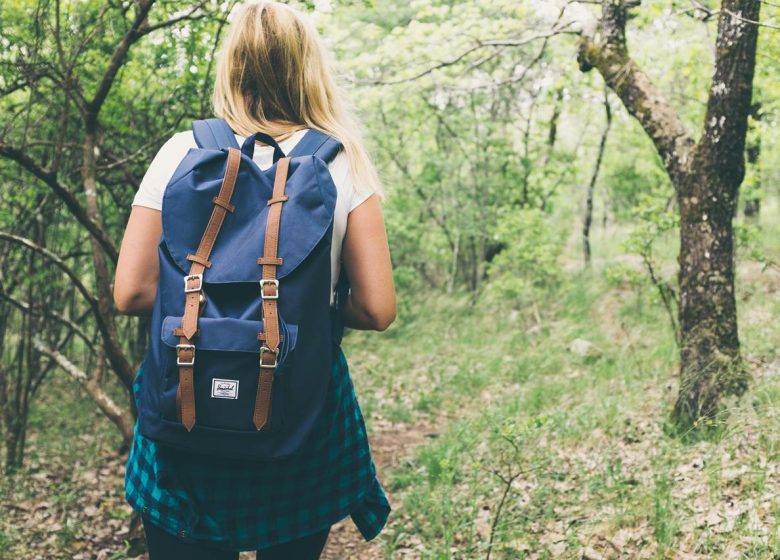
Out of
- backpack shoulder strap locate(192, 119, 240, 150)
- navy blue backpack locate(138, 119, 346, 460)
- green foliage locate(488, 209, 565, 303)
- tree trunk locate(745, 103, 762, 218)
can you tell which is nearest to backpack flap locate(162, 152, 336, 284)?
navy blue backpack locate(138, 119, 346, 460)

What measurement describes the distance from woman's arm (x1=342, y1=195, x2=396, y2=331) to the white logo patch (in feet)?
1.35

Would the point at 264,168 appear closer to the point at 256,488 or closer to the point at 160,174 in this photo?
the point at 160,174

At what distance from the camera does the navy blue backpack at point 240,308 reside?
1344 mm

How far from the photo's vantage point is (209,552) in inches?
61.3

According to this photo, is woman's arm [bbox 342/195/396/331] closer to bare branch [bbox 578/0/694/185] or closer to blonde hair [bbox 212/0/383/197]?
blonde hair [bbox 212/0/383/197]

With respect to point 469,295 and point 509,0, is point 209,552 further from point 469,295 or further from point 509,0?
point 469,295

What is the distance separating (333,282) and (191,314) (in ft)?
1.34

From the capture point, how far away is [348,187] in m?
1.58

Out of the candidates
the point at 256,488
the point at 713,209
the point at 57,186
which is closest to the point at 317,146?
the point at 256,488

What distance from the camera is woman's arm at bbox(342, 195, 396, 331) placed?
62.4 inches

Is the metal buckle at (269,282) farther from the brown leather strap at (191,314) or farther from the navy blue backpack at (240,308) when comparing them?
the brown leather strap at (191,314)

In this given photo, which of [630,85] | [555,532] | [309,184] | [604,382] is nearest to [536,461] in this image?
[555,532]

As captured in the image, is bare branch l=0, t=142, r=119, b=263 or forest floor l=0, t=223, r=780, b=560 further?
forest floor l=0, t=223, r=780, b=560

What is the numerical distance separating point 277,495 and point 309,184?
0.74 meters
